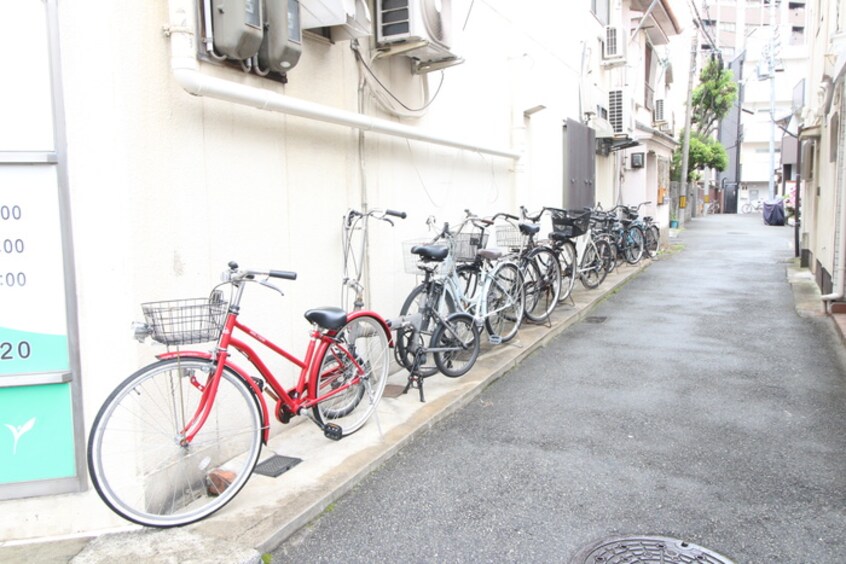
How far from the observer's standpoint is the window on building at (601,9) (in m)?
12.6

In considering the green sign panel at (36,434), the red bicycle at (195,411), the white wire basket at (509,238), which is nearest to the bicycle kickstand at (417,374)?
the red bicycle at (195,411)

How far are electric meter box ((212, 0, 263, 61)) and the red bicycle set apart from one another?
127cm

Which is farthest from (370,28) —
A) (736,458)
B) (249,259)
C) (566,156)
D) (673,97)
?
(673,97)

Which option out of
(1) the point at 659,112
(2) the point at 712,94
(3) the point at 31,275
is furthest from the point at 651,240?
(2) the point at 712,94

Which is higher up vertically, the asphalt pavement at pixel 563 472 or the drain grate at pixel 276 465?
the drain grate at pixel 276 465

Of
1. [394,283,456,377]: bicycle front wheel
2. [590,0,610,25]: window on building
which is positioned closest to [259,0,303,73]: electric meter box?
[394,283,456,377]: bicycle front wheel

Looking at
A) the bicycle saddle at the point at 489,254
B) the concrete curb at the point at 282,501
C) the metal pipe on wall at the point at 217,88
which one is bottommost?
the concrete curb at the point at 282,501

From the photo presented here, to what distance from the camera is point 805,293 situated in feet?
31.9

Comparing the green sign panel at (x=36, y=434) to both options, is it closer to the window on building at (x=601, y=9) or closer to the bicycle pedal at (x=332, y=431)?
the bicycle pedal at (x=332, y=431)

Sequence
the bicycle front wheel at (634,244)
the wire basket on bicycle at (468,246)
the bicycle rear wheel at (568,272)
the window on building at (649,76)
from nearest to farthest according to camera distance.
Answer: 1. the wire basket on bicycle at (468,246)
2. the bicycle rear wheel at (568,272)
3. the bicycle front wheel at (634,244)
4. the window on building at (649,76)

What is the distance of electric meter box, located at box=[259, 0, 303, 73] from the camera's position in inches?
145

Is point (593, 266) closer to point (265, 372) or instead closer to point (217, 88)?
point (265, 372)

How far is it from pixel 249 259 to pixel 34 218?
1201 millimetres

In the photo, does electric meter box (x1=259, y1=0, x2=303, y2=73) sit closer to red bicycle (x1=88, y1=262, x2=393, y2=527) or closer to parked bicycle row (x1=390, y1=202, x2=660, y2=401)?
red bicycle (x1=88, y1=262, x2=393, y2=527)
